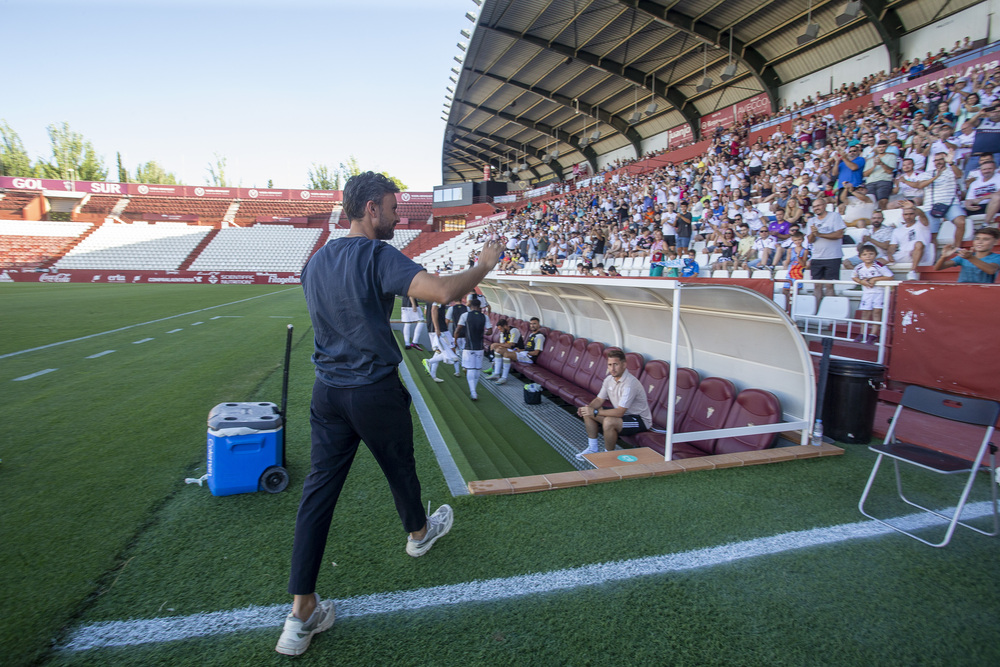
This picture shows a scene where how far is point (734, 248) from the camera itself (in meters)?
11.4

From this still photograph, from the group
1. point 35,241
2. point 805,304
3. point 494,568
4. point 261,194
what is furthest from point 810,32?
point 35,241

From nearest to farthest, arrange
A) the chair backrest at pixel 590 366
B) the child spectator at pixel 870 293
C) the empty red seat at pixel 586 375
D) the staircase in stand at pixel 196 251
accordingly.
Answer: the child spectator at pixel 870 293
the empty red seat at pixel 586 375
the chair backrest at pixel 590 366
the staircase in stand at pixel 196 251

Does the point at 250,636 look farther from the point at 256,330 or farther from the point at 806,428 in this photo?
the point at 256,330

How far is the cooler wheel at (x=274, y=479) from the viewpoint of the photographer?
3.46 meters

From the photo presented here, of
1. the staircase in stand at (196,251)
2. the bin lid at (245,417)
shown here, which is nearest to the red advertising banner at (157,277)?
the staircase in stand at (196,251)

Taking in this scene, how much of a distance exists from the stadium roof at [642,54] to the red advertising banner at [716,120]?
14.9 inches

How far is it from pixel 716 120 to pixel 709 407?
2425cm

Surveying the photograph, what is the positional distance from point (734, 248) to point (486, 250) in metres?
11.0

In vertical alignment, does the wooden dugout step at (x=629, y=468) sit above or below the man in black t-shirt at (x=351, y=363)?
below

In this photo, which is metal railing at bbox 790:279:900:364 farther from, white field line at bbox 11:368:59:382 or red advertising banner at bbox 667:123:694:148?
red advertising banner at bbox 667:123:694:148

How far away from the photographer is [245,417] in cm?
348

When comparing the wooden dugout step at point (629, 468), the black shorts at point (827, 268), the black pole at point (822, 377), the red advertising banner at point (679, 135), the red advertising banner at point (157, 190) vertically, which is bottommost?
the wooden dugout step at point (629, 468)

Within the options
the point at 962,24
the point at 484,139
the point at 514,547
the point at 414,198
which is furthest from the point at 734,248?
the point at 414,198

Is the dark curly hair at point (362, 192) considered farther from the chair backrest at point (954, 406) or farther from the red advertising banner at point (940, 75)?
the red advertising banner at point (940, 75)
